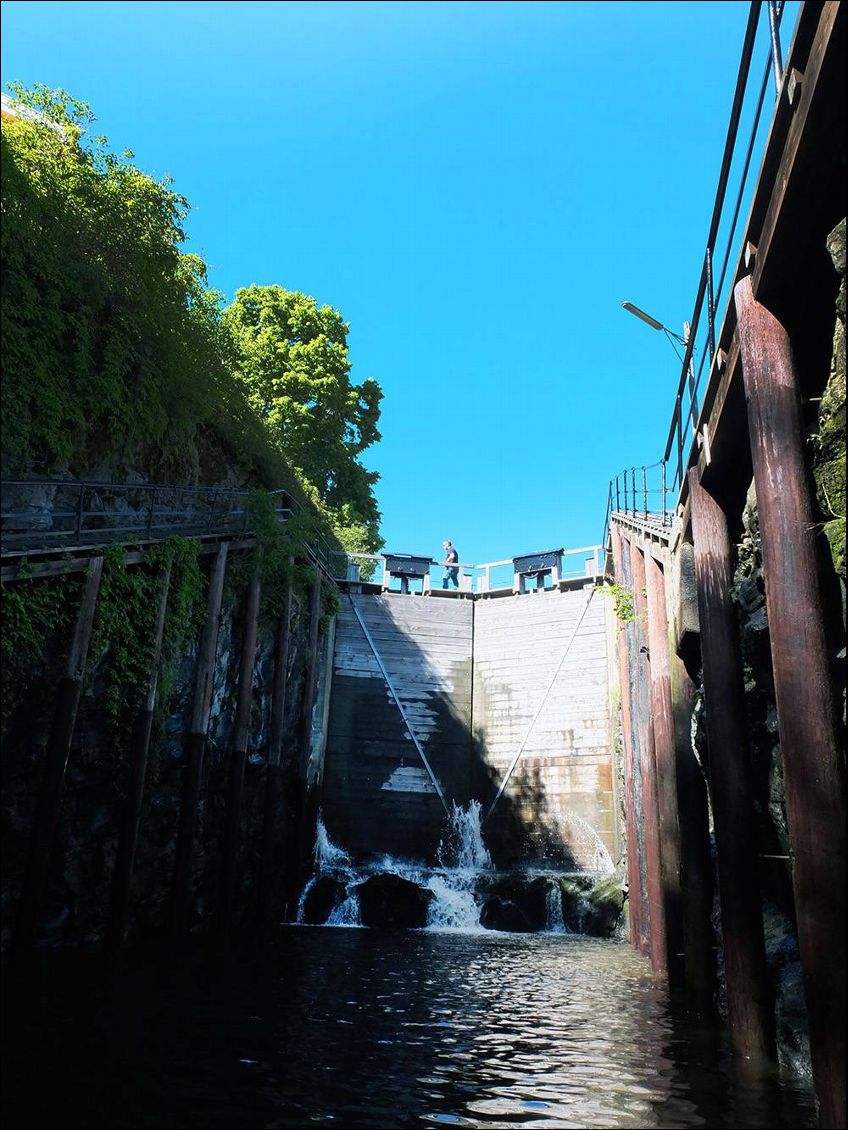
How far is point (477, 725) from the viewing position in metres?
20.0

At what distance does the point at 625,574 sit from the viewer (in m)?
13.3

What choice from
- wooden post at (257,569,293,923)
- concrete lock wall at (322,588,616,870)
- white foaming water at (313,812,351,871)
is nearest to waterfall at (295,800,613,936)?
white foaming water at (313,812,351,871)

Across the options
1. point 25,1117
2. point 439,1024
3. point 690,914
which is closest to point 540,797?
point 690,914

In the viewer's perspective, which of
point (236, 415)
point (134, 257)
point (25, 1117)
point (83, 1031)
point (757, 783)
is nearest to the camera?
point (25, 1117)

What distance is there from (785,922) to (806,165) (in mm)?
4261

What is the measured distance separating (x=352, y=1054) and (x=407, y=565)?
722 inches

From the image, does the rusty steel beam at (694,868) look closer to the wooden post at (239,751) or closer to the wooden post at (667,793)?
the wooden post at (667,793)

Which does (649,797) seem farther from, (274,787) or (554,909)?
(274,787)

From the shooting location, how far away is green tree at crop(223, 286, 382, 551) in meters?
27.0

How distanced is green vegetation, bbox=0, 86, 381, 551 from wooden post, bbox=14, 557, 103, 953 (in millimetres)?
2351

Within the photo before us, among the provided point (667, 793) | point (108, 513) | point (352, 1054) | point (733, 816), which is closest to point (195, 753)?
point (108, 513)

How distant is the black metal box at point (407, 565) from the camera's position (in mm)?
22625

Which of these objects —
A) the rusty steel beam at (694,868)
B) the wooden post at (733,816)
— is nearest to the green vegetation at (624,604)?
the rusty steel beam at (694,868)

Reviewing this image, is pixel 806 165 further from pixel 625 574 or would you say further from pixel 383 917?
pixel 383 917
